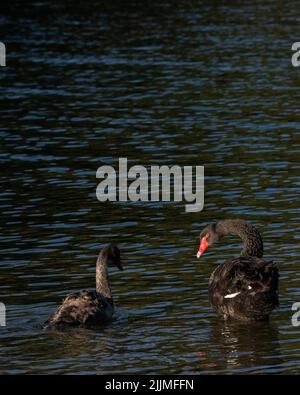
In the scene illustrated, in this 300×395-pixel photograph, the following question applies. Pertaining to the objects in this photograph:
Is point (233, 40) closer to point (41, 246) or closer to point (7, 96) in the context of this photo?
point (7, 96)

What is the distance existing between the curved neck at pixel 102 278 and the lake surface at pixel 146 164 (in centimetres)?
36

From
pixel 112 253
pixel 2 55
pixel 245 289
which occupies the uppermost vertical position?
pixel 2 55

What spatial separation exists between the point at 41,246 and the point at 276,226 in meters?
4.93

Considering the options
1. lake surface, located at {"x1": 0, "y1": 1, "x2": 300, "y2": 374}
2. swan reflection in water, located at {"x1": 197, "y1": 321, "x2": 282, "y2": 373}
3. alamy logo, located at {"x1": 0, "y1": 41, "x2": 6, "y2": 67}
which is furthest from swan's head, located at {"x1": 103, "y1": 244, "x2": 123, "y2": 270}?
alamy logo, located at {"x1": 0, "y1": 41, "x2": 6, "y2": 67}

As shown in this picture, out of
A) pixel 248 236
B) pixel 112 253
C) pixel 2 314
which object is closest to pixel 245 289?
pixel 248 236

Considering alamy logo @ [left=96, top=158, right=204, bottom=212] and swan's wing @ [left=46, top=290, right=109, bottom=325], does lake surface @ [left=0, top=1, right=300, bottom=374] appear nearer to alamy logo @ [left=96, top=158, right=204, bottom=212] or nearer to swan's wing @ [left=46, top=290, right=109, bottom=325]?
swan's wing @ [left=46, top=290, right=109, bottom=325]

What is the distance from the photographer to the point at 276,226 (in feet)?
80.8

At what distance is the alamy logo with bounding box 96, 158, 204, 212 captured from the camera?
27.9 m

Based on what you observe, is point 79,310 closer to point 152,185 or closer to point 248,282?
point 248,282

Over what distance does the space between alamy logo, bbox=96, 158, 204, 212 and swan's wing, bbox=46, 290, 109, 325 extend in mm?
7640

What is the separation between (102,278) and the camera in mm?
20516

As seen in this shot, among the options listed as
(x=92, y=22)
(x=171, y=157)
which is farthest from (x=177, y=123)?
(x=92, y=22)

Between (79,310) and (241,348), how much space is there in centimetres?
288

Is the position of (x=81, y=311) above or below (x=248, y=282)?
below
